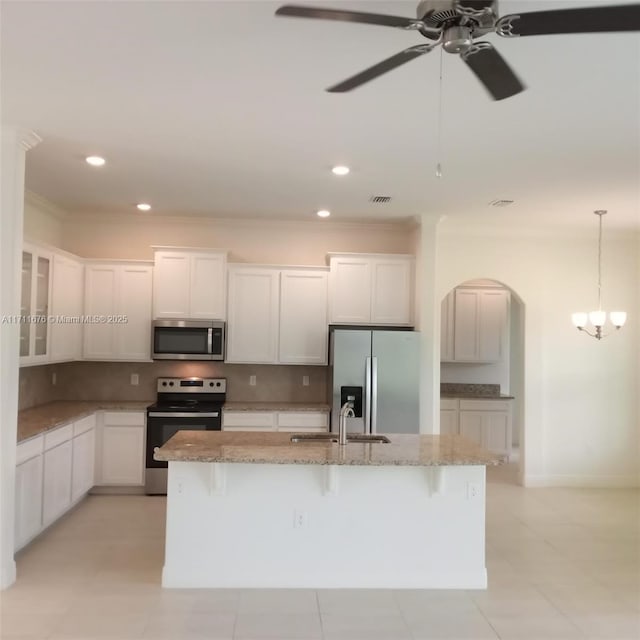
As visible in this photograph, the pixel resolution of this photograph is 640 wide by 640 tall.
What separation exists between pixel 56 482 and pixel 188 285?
220 centimetres

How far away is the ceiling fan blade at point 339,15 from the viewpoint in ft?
5.64

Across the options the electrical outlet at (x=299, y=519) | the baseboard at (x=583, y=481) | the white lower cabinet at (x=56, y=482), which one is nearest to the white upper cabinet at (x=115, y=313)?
the white lower cabinet at (x=56, y=482)

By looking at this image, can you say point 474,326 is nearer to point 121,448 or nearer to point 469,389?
point 469,389

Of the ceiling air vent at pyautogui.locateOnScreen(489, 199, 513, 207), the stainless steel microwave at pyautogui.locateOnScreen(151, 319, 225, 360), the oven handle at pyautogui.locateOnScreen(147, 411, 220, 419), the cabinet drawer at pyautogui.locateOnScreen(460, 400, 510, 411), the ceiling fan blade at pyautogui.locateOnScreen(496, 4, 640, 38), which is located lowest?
the cabinet drawer at pyautogui.locateOnScreen(460, 400, 510, 411)

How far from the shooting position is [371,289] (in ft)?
19.8

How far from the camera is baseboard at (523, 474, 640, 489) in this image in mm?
6438

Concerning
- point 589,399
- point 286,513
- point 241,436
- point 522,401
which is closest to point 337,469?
point 286,513

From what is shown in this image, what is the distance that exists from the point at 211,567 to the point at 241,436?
2.78 ft

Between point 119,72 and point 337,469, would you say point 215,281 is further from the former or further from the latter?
point 119,72

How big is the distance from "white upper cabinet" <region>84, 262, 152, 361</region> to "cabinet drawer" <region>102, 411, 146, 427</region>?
572 mm

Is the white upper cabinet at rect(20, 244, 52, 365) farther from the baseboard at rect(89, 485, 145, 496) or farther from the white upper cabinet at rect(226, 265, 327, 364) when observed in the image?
the white upper cabinet at rect(226, 265, 327, 364)

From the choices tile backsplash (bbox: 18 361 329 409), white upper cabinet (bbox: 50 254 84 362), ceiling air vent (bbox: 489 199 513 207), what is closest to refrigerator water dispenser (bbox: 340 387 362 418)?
tile backsplash (bbox: 18 361 329 409)

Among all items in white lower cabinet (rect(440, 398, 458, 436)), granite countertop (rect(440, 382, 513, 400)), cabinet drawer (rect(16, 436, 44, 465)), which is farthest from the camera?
granite countertop (rect(440, 382, 513, 400))

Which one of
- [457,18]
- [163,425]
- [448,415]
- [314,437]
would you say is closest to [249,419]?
[163,425]
